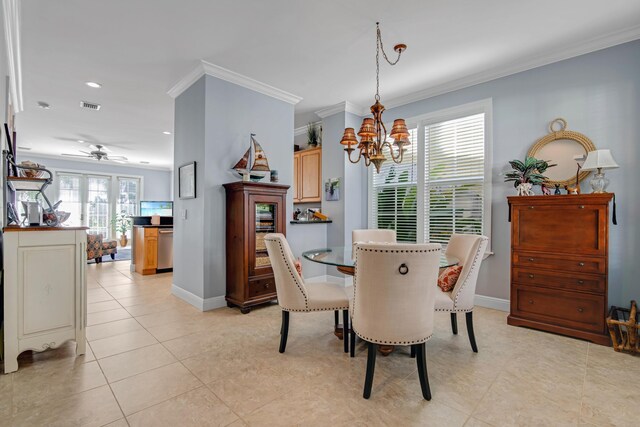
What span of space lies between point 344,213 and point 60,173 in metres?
8.65

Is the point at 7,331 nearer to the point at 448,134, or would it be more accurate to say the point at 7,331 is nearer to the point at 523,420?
the point at 523,420

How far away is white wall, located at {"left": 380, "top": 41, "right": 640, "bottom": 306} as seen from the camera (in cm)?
277

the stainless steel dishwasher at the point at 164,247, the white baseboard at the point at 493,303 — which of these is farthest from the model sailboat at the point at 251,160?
the white baseboard at the point at 493,303

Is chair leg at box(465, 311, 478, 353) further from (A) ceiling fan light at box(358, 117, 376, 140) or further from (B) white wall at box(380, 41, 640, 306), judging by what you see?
(A) ceiling fan light at box(358, 117, 376, 140)

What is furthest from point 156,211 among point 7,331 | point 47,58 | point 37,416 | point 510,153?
point 510,153

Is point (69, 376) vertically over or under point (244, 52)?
under

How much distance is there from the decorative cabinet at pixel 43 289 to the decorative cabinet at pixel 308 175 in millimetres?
3348

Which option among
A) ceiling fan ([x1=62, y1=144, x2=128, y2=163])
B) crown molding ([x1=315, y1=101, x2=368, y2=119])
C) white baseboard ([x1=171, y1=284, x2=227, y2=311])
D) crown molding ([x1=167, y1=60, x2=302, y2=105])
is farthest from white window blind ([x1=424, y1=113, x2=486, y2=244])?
ceiling fan ([x1=62, y1=144, x2=128, y2=163])

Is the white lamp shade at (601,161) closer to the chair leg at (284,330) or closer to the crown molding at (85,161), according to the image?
the chair leg at (284,330)

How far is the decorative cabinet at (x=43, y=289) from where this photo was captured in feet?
6.78

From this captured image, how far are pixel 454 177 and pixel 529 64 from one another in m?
1.41

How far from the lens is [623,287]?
279cm

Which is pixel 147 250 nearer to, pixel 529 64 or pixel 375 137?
pixel 375 137

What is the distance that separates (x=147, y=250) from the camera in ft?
17.9
